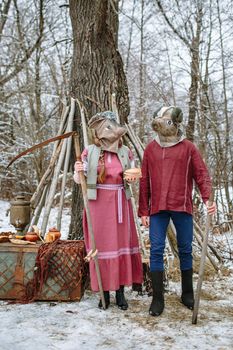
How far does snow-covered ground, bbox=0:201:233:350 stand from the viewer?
2512mm

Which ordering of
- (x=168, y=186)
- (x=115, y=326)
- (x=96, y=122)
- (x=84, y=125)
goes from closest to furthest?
(x=115, y=326) < (x=168, y=186) < (x=96, y=122) < (x=84, y=125)

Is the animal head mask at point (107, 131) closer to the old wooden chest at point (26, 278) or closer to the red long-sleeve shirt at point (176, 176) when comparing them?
the red long-sleeve shirt at point (176, 176)

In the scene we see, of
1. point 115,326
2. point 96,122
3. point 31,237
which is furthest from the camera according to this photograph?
point 31,237

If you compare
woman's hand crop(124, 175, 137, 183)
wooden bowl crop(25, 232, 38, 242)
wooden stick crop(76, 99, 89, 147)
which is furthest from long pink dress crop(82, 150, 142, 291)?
wooden stick crop(76, 99, 89, 147)

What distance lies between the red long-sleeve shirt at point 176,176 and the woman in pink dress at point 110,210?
23cm

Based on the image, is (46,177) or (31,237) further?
(46,177)

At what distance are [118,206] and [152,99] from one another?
31.1ft

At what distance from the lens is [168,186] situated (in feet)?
10.1

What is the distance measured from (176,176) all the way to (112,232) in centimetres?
67

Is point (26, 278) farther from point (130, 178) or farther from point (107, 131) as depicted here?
point (107, 131)

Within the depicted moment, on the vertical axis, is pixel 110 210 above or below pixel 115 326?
above

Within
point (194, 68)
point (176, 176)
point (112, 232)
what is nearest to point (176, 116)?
point (176, 176)

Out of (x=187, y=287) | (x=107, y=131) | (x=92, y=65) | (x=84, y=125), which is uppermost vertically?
(x=92, y=65)

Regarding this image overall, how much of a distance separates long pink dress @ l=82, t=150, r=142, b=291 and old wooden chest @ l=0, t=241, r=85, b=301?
0.73 feet
